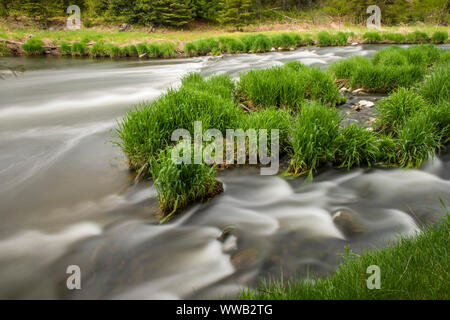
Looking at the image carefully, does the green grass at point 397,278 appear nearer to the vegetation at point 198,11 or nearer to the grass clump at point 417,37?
the grass clump at point 417,37

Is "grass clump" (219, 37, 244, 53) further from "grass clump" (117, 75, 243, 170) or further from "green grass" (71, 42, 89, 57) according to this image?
"grass clump" (117, 75, 243, 170)

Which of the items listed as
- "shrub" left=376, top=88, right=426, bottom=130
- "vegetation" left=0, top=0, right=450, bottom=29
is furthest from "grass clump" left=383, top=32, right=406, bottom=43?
"shrub" left=376, top=88, right=426, bottom=130

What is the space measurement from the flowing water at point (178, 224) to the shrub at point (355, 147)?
0.28 m

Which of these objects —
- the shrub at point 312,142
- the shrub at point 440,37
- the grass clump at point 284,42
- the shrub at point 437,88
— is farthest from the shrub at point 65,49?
the shrub at point 440,37

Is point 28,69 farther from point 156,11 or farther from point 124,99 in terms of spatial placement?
point 156,11

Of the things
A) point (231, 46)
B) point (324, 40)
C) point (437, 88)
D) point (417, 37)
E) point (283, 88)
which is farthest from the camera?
point (324, 40)

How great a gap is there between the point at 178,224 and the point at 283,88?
4.20 meters

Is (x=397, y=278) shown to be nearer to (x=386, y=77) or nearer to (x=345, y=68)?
(x=386, y=77)

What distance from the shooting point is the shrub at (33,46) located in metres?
19.5

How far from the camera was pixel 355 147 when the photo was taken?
13.6 feet

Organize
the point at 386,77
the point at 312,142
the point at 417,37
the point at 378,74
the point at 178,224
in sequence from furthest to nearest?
the point at 417,37, the point at 378,74, the point at 386,77, the point at 312,142, the point at 178,224

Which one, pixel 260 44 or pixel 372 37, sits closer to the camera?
→ pixel 260 44

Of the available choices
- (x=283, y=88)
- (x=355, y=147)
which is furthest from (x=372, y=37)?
(x=355, y=147)

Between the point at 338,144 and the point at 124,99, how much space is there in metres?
6.85
